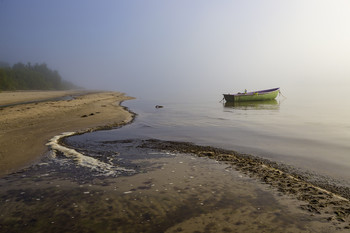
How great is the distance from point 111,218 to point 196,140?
338 inches

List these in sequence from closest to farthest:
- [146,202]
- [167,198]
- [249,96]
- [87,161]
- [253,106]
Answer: [146,202]
[167,198]
[87,161]
[253,106]
[249,96]

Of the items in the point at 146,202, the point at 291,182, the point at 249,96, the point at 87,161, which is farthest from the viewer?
the point at 249,96

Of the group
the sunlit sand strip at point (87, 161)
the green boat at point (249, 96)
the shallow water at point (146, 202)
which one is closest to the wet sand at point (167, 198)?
the shallow water at point (146, 202)

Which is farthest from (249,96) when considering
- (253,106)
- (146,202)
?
(146,202)

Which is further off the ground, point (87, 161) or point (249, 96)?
point (249, 96)

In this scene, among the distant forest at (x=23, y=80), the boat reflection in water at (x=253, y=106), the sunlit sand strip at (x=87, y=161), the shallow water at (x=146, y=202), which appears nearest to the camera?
the shallow water at (x=146, y=202)

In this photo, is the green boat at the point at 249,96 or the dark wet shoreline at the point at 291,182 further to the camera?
the green boat at the point at 249,96

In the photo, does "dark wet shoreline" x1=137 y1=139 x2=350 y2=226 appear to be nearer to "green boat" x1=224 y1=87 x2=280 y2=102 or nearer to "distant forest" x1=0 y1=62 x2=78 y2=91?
"green boat" x1=224 y1=87 x2=280 y2=102

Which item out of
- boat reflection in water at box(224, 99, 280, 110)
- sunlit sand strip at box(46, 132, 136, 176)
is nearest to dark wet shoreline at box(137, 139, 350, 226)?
sunlit sand strip at box(46, 132, 136, 176)

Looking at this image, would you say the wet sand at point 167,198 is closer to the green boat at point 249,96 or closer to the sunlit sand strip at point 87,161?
the sunlit sand strip at point 87,161

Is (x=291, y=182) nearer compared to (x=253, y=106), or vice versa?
(x=291, y=182)

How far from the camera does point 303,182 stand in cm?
686

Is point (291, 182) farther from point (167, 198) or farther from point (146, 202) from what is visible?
point (146, 202)

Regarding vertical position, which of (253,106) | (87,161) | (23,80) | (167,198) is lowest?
(167,198)
